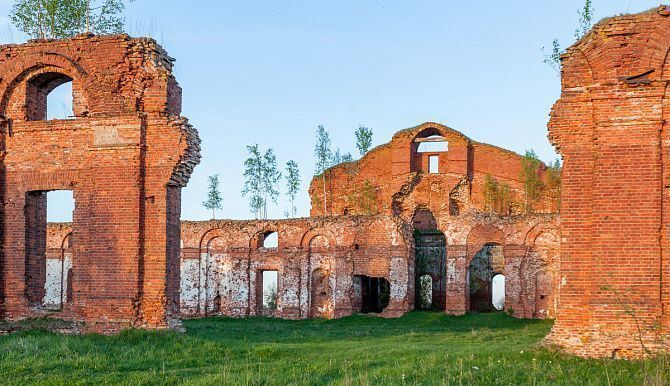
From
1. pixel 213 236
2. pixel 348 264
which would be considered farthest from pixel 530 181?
pixel 213 236

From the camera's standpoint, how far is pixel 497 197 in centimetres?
2933

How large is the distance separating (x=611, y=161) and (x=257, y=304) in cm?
1797

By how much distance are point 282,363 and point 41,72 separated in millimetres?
7534

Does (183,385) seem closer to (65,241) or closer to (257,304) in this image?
(257,304)

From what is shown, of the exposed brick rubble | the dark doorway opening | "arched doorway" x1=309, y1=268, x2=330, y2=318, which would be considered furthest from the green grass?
the dark doorway opening

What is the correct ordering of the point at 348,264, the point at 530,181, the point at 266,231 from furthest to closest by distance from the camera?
1. the point at 530,181
2. the point at 266,231
3. the point at 348,264

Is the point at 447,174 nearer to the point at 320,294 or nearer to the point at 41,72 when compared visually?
the point at 320,294

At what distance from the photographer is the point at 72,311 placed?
13.4 meters

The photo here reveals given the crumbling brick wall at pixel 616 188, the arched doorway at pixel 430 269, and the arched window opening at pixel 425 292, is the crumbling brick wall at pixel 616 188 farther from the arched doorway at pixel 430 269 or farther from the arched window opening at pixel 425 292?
the arched window opening at pixel 425 292

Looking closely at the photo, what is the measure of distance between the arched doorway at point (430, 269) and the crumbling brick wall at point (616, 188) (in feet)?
50.3

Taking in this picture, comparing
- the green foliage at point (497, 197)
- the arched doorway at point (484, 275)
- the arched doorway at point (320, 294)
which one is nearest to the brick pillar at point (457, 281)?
the arched doorway at point (484, 275)

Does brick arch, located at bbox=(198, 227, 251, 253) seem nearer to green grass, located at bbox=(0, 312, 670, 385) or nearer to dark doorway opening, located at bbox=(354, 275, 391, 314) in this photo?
dark doorway opening, located at bbox=(354, 275, 391, 314)

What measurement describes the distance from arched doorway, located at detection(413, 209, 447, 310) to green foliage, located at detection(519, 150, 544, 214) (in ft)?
15.6

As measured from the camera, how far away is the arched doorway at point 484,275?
26031mm
